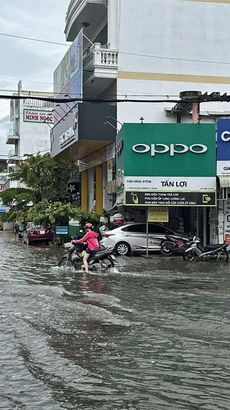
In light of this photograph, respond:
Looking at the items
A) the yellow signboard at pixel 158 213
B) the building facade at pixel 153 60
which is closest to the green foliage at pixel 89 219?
the building facade at pixel 153 60

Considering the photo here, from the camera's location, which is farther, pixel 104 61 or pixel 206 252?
pixel 104 61

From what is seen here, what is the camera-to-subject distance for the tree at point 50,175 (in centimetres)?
4259

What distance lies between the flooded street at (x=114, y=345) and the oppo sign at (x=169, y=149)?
946 cm

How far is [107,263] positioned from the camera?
16891mm

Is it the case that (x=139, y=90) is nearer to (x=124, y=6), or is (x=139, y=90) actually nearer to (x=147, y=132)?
(x=124, y=6)

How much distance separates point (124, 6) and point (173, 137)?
11524 millimetres

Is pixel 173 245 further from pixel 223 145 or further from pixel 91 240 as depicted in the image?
pixel 91 240

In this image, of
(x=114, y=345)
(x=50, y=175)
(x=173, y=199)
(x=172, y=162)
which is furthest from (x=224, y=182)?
(x=50, y=175)

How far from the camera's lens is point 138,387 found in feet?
19.0

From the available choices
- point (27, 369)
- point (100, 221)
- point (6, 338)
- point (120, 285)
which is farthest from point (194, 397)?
point (100, 221)

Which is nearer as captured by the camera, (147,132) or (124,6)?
(147,132)

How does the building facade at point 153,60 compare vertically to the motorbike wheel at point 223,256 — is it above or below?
above

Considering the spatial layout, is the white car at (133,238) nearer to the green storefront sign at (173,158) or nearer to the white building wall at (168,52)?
the green storefront sign at (173,158)

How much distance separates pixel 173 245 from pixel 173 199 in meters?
1.94
